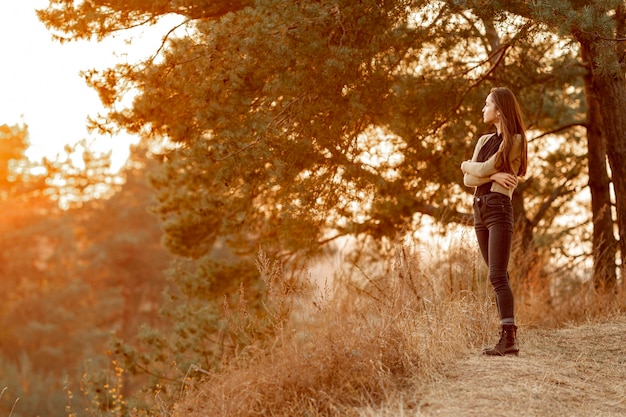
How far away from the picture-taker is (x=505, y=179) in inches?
208

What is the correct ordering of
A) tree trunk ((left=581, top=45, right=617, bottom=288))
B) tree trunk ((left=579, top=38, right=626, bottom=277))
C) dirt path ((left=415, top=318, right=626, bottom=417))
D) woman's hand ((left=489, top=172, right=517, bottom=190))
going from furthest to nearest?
tree trunk ((left=581, top=45, right=617, bottom=288)) < tree trunk ((left=579, top=38, right=626, bottom=277)) < woman's hand ((left=489, top=172, right=517, bottom=190)) < dirt path ((left=415, top=318, right=626, bottom=417))

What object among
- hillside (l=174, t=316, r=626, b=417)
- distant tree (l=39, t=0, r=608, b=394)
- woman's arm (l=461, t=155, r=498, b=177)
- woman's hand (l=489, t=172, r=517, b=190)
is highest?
distant tree (l=39, t=0, r=608, b=394)

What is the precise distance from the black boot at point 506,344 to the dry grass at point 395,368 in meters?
0.10

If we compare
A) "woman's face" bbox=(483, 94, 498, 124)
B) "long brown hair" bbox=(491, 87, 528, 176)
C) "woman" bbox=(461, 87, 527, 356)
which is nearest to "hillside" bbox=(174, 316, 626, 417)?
"woman" bbox=(461, 87, 527, 356)

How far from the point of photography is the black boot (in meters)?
5.44

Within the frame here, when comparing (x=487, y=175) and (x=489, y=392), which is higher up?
(x=487, y=175)

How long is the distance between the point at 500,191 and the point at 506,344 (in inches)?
42.1

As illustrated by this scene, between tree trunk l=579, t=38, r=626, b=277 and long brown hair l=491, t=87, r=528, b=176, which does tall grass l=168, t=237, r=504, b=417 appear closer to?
long brown hair l=491, t=87, r=528, b=176

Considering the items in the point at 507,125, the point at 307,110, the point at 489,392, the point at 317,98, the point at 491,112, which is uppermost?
the point at 317,98

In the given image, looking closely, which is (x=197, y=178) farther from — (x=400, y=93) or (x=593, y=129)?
(x=593, y=129)

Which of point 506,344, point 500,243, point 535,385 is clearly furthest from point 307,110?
point 535,385

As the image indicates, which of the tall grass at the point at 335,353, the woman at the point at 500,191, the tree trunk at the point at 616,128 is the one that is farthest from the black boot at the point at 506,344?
the tree trunk at the point at 616,128

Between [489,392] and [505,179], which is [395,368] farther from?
[505,179]

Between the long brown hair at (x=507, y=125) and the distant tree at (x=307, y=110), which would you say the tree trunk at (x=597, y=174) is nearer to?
the distant tree at (x=307, y=110)
